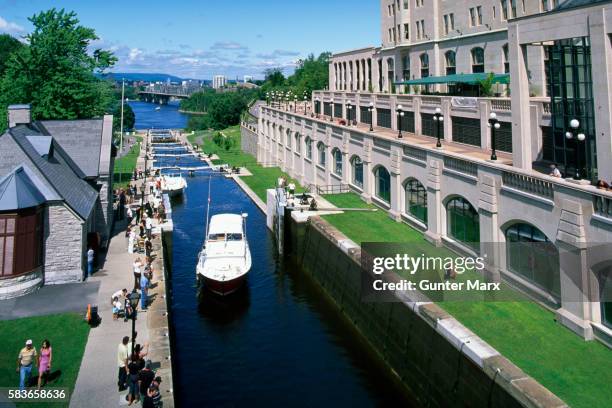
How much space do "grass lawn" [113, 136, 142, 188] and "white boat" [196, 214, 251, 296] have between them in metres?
27.1

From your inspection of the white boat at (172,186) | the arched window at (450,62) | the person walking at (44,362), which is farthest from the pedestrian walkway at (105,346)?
the arched window at (450,62)

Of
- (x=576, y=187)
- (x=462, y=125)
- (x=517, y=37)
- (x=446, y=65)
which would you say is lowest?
(x=576, y=187)

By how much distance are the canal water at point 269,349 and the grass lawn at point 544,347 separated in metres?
4.61

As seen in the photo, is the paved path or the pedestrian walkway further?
the paved path

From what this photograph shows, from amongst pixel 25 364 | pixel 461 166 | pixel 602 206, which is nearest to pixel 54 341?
pixel 25 364

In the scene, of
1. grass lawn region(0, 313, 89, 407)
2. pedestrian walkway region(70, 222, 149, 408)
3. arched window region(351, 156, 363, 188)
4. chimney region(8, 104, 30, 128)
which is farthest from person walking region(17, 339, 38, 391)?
arched window region(351, 156, 363, 188)

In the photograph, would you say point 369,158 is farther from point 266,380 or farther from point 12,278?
point 12,278

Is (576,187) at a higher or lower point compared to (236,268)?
higher

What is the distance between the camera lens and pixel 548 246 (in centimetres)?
2256

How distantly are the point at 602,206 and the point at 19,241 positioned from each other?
24677mm

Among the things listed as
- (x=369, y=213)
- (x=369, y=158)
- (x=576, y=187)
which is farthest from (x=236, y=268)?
(x=576, y=187)

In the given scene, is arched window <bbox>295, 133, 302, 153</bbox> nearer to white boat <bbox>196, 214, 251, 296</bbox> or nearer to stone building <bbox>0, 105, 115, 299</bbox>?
white boat <bbox>196, 214, 251, 296</bbox>

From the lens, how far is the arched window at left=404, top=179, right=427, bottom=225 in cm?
A: 3481

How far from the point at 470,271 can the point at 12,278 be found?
73.9 ft
